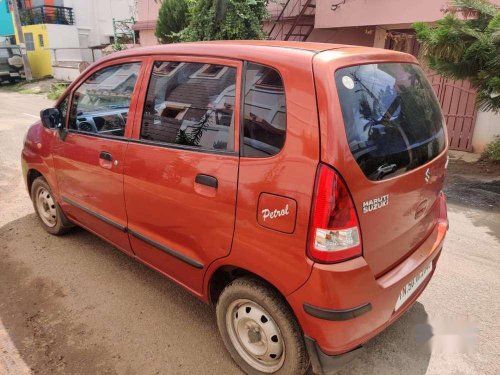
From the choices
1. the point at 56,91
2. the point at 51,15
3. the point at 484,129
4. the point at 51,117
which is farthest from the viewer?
the point at 51,15

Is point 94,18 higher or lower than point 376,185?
higher

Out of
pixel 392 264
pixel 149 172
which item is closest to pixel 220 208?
pixel 149 172

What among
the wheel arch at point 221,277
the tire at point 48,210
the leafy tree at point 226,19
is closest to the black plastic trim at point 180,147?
the wheel arch at point 221,277

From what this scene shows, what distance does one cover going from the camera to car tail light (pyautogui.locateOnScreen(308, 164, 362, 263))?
1.77 meters

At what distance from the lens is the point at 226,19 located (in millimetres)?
10195

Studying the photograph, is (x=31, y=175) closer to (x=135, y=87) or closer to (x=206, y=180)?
(x=135, y=87)

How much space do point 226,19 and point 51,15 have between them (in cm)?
2005

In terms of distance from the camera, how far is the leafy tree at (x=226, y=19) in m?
10.2

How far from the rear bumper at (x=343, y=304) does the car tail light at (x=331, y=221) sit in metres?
0.06

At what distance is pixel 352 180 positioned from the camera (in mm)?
1808

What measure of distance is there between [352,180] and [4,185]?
5.44 m

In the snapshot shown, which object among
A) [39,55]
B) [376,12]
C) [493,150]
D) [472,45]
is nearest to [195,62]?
[472,45]

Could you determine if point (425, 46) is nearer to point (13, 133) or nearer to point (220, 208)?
point (220, 208)

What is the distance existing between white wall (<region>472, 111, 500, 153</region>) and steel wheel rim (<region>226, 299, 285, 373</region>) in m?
7.00
